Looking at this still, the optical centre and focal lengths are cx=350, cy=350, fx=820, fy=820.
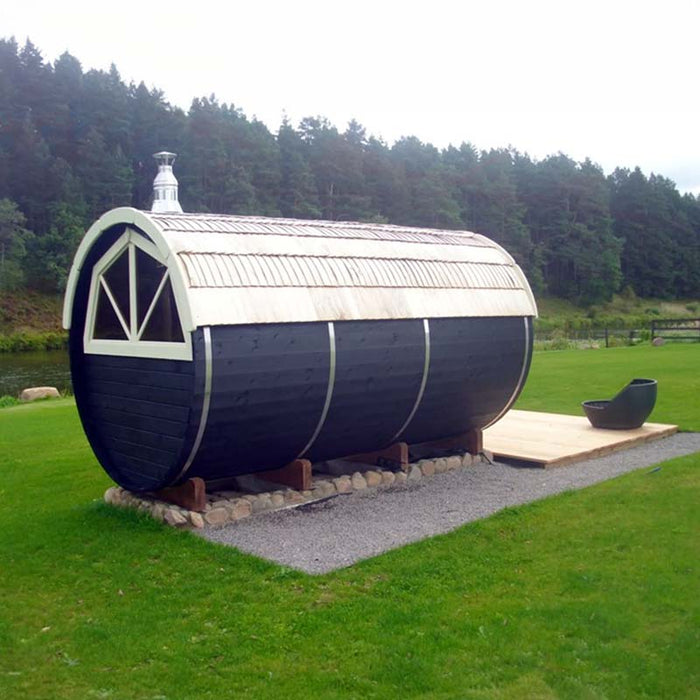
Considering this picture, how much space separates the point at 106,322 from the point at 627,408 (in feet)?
24.0

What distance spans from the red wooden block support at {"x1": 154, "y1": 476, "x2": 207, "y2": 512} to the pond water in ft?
58.0

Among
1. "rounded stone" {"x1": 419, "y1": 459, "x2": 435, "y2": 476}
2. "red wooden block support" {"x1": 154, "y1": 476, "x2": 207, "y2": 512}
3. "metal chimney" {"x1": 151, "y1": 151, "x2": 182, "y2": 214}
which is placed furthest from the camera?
"metal chimney" {"x1": 151, "y1": 151, "x2": 182, "y2": 214}

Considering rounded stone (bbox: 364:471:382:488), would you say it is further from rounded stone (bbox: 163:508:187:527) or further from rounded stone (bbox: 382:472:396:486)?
rounded stone (bbox: 163:508:187:527)

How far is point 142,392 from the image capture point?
7848 mm

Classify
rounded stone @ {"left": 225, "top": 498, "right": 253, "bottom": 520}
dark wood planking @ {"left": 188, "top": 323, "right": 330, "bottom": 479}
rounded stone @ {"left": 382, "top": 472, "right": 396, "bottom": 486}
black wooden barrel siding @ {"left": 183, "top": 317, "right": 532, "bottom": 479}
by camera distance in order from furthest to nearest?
rounded stone @ {"left": 382, "top": 472, "right": 396, "bottom": 486} < rounded stone @ {"left": 225, "top": 498, "right": 253, "bottom": 520} < black wooden barrel siding @ {"left": 183, "top": 317, "right": 532, "bottom": 479} < dark wood planking @ {"left": 188, "top": 323, "right": 330, "bottom": 479}

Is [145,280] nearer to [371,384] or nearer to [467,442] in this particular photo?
[371,384]

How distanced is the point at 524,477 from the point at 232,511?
3591 mm

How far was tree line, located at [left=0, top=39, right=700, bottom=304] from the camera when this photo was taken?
46.9 metres

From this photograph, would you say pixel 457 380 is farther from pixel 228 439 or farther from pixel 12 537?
pixel 12 537

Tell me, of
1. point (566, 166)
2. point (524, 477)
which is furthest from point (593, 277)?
point (524, 477)

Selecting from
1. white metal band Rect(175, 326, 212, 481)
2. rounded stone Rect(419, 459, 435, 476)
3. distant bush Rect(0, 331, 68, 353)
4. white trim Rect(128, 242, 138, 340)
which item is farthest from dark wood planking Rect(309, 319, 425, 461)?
distant bush Rect(0, 331, 68, 353)

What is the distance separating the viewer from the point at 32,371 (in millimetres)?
30469

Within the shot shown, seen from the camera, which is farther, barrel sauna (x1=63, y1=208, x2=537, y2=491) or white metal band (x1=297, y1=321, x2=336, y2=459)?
white metal band (x1=297, y1=321, x2=336, y2=459)

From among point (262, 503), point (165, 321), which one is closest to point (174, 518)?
point (262, 503)
